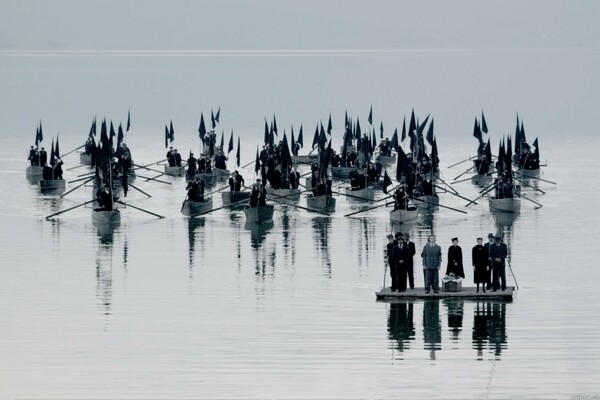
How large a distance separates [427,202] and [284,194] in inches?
276

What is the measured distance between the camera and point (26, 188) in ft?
293

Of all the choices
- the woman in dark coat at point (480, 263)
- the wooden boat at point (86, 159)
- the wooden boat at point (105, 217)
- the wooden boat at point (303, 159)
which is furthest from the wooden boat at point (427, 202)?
the wooden boat at point (86, 159)

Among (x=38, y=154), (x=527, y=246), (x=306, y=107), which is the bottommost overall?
(x=527, y=246)

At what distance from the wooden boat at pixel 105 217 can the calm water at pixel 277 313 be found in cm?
58

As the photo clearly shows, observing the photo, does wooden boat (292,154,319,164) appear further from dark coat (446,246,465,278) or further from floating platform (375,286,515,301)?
dark coat (446,246,465,278)

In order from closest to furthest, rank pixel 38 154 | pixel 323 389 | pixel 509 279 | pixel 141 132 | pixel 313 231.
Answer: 1. pixel 323 389
2. pixel 509 279
3. pixel 313 231
4. pixel 38 154
5. pixel 141 132

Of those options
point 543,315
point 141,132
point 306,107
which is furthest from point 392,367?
point 306,107

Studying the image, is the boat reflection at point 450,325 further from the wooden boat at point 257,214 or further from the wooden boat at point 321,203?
the wooden boat at point 321,203

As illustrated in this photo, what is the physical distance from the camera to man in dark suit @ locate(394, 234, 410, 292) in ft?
152

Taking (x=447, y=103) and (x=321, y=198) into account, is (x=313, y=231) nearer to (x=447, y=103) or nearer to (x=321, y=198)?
(x=321, y=198)

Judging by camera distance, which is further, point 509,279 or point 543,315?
point 509,279

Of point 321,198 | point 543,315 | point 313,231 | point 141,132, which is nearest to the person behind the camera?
point 543,315

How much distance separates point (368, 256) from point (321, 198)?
15.5 meters

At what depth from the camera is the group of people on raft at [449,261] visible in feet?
151
